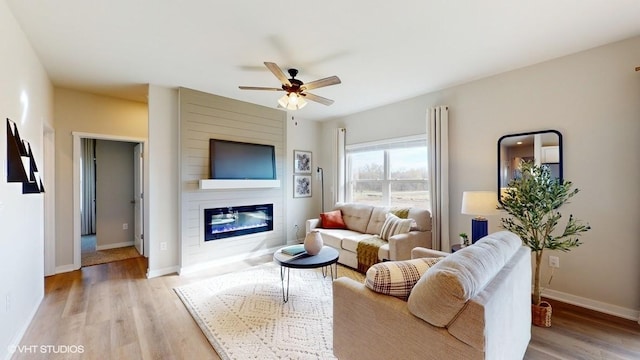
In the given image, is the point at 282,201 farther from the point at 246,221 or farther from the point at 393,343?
the point at 393,343

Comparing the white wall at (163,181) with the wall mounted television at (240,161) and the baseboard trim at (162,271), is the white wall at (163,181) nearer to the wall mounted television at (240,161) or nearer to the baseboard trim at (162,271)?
the baseboard trim at (162,271)

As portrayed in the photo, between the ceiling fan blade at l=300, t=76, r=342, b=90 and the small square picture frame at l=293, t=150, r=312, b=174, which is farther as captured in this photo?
the small square picture frame at l=293, t=150, r=312, b=174

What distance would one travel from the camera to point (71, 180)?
3.90 meters

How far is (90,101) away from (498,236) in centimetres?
540

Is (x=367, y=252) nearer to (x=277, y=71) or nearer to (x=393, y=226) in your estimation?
(x=393, y=226)

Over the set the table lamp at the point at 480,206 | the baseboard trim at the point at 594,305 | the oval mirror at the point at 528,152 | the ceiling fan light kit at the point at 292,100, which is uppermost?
the ceiling fan light kit at the point at 292,100

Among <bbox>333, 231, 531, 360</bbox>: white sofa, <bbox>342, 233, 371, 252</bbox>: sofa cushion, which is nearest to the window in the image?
<bbox>342, 233, 371, 252</bbox>: sofa cushion

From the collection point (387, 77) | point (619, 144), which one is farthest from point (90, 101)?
point (619, 144)

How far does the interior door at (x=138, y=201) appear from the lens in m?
4.73

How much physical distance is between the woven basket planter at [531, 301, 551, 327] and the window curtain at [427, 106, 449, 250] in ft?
4.27

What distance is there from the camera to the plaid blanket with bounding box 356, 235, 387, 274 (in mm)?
3539

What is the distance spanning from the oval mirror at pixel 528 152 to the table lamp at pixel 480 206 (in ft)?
1.22

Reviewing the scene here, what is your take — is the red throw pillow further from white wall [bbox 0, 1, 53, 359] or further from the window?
white wall [bbox 0, 1, 53, 359]

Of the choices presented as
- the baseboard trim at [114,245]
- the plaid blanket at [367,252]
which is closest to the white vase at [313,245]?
the plaid blanket at [367,252]
